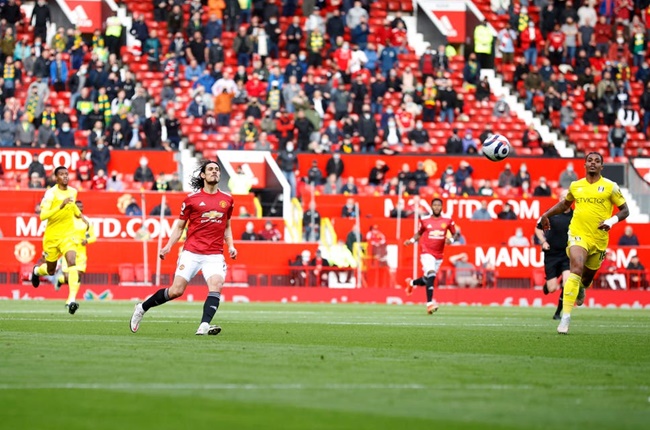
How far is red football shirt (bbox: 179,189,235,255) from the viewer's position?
56.4 feet

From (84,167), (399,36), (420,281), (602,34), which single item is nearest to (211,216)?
(420,281)

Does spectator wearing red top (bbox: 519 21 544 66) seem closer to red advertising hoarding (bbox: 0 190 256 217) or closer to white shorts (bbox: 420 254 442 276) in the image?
red advertising hoarding (bbox: 0 190 256 217)

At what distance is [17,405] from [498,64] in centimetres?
3935

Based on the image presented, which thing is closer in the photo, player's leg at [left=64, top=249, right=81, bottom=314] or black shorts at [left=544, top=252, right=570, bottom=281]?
player's leg at [left=64, top=249, right=81, bottom=314]

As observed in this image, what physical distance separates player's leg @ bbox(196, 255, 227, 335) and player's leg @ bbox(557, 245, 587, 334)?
15.6ft

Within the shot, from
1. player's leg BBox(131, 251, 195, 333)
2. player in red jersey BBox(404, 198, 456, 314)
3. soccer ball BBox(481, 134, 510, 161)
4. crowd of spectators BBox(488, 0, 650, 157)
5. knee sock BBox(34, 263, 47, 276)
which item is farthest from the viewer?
crowd of spectators BBox(488, 0, 650, 157)

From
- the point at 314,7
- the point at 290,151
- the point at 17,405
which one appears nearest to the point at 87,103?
the point at 290,151

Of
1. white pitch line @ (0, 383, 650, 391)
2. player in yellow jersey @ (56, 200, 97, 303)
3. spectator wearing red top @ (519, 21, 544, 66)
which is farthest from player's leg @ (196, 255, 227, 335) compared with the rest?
spectator wearing red top @ (519, 21, 544, 66)

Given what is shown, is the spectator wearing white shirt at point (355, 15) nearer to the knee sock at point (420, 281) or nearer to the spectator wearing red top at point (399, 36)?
the spectator wearing red top at point (399, 36)

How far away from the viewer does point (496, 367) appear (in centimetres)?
1286

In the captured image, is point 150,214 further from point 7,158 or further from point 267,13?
point 267,13

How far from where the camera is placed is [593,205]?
18.5 metres

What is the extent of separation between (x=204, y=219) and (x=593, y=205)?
17.3ft

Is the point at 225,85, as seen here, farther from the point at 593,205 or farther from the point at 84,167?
the point at 593,205
